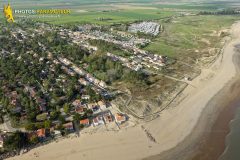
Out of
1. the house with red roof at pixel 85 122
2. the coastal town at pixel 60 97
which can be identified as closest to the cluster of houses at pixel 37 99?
the coastal town at pixel 60 97

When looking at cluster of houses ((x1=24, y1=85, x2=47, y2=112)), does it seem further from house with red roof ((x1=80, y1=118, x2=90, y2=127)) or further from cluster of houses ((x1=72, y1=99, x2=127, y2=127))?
house with red roof ((x1=80, y1=118, x2=90, y2=127))

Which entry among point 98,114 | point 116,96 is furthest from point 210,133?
point 116,96

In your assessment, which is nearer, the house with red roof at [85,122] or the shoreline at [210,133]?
the shoreline at [210,133]

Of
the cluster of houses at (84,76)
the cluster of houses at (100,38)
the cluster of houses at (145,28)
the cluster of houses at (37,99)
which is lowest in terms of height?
the cluster of houses at (37,99)

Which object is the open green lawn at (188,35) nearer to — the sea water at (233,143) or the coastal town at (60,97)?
the coastal town at (60,97)

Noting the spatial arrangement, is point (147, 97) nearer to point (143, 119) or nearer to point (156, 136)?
point (143, 119)

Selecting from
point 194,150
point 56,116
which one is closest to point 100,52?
point 56,116

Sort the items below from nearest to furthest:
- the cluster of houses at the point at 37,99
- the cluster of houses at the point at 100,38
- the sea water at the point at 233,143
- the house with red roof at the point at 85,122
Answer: the sea water at the point at 233,143 → the house with red roof at the point at 85,122 → the cluster of houses at the point at 37,99 → the cluster of houses at the point at 100,38

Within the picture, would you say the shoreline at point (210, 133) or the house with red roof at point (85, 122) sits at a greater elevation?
the house with red roof at point (85, 122)
